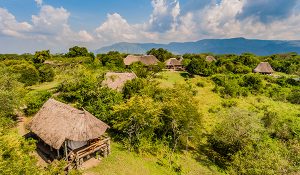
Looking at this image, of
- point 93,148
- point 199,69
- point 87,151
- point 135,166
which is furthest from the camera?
point 199,69

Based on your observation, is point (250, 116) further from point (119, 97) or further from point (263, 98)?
point (263, 98)

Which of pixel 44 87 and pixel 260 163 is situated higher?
pixel 44 87

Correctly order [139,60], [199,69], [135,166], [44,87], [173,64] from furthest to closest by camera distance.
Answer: [173,64] → [139,60] → [199,69] → [44,87] → [135,166]

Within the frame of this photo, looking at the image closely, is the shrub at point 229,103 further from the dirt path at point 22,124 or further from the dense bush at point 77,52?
the dense bush at point 77,52

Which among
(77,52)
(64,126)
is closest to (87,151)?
(64,126)

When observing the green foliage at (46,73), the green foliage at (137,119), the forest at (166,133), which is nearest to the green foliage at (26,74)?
the green foliage at (46,73)

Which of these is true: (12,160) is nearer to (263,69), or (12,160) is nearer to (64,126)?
(64,126)
